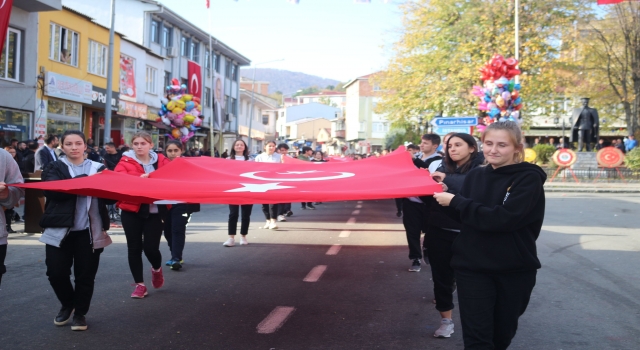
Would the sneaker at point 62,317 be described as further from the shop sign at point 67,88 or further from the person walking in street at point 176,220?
the shop sign at point 67,88

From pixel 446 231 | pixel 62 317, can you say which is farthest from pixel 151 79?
pixel 446 231

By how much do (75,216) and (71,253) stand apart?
1.12 ft

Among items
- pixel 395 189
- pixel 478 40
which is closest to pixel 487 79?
pixel 478 40

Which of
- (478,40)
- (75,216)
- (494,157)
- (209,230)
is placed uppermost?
(478,40)

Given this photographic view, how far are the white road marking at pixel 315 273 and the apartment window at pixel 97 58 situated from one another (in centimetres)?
2242

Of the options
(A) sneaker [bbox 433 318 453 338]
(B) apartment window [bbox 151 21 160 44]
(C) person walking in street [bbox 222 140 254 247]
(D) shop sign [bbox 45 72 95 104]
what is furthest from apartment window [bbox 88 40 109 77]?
(A) sneaker [bbox 433 318 453 338]

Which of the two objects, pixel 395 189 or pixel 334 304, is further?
pixel 334 304

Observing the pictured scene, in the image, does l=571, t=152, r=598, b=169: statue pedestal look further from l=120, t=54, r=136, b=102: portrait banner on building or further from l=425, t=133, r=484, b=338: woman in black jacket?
l=425, t=133, r=484, b=338: woman in black jacket

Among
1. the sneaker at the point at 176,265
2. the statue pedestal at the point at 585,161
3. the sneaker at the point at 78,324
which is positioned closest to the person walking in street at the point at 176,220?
the sneaker at the point at 176,265

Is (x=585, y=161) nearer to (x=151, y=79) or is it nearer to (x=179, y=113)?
(x=179, y=113)

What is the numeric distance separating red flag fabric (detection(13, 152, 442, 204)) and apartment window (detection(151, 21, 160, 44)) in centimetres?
3520

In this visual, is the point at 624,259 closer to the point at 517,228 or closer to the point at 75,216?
the point at 517,228

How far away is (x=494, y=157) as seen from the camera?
12.9 feet

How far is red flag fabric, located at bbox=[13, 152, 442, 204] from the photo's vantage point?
5.61m
